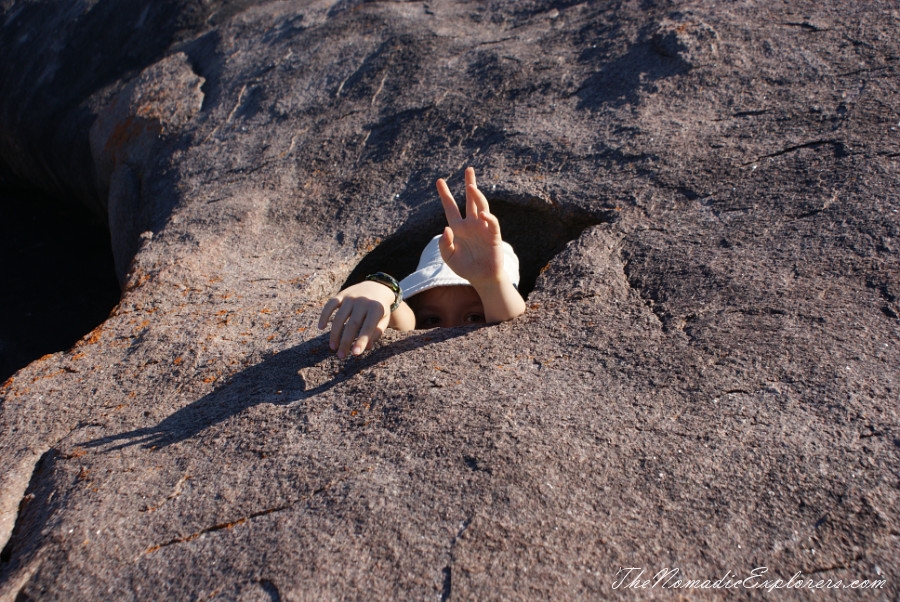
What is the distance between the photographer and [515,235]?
2818 millimetres

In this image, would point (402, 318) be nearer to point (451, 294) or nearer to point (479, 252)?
point (451, 294)

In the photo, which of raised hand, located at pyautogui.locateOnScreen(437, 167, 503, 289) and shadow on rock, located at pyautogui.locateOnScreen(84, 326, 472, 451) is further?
raised hand, located at pyautogui.locateOnScreen(437, 167, 503, 289)

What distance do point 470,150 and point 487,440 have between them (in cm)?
152

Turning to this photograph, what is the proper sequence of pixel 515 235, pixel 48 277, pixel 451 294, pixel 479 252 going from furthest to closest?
1. pixel 48 277
2. pixel 515 235
3. pixel 451 294
4. pixel 479 252

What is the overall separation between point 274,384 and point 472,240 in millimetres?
631

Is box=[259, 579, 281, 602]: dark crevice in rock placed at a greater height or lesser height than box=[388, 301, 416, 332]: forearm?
greater

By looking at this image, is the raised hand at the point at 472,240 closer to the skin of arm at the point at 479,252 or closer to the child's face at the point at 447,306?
the skin of arm at the point at 479,252

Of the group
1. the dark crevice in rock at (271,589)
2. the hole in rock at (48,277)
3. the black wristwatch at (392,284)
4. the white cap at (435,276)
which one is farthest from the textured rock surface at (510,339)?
the hole in rock at (48,277)

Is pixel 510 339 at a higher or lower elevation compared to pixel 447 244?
lower

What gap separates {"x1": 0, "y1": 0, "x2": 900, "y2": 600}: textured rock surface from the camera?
1.44m

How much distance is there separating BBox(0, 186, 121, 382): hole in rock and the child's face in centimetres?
169

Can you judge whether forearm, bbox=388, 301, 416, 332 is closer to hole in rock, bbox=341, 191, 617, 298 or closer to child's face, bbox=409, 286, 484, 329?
child's face, bbox=409, 286, 484, 329

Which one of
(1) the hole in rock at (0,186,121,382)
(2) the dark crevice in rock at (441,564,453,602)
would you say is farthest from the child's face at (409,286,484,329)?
(1) the hole in rock at (0,186,121,382)

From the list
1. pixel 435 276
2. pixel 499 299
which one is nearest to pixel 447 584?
pixel 499 299
